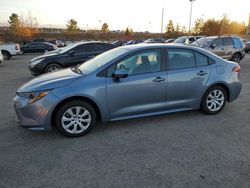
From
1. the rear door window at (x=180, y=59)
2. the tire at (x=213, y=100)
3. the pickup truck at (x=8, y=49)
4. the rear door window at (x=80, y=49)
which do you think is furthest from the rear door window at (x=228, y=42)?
the pickup truck at (x=8, y=49)

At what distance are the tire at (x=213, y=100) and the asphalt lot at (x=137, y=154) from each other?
6.3 inches

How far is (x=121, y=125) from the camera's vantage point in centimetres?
452

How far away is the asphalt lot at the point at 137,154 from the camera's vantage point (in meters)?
2.85

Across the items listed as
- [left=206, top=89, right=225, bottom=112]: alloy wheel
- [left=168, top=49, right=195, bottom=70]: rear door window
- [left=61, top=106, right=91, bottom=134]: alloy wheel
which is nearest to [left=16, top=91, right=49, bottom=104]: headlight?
[left=61, top=106, right=91, bottom=134]: alloy wheel

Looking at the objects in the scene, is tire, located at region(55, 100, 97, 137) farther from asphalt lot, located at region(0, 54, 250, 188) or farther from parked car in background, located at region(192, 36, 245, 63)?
parked car in background, located at region(192, 36, 245, 63)

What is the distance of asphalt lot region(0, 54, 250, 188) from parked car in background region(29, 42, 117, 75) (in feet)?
15.7

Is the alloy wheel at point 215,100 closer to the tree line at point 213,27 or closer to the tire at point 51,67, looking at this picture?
the tire at point 51,67

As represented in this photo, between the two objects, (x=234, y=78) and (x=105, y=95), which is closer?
(x=105, y=95)

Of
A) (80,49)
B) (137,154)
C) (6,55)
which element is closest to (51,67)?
(80,49)

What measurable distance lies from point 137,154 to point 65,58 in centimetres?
698

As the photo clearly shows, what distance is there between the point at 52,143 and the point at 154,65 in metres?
2.23

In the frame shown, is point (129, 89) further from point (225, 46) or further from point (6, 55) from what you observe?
point (6, 55)

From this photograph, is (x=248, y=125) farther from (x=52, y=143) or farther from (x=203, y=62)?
(x=52, y=143)

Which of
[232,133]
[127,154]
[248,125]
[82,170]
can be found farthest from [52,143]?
[248,125]
